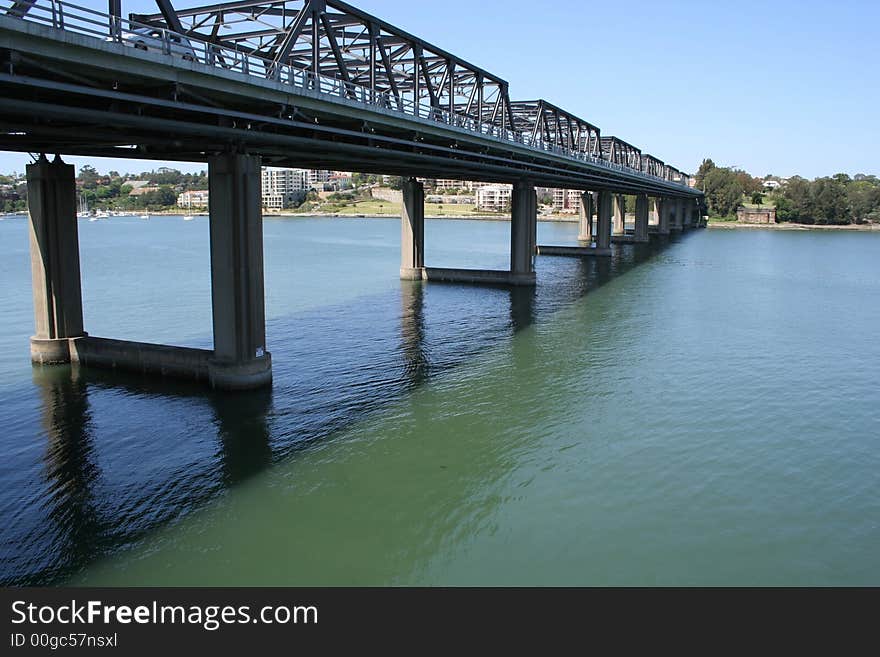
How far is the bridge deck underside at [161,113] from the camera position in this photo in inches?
581

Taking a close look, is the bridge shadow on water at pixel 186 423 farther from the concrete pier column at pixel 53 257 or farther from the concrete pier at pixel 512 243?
the concrete pier at pixel 512 243

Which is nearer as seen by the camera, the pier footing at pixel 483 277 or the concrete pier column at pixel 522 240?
the pier footing at pixel 483 277

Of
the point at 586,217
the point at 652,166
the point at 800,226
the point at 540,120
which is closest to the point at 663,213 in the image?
the point at 652,166

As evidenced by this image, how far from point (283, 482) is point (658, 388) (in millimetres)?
13904

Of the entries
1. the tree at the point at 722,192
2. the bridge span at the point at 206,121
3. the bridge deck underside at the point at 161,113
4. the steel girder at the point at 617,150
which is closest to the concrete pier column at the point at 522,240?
the bridge span at the point at 206,121

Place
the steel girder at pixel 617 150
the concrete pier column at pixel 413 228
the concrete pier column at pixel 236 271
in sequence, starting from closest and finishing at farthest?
1. the concrete pier column at pixel 236 271
2. the concrete pier column at pixel 413 228
3. the steel girder at pixel 617 150

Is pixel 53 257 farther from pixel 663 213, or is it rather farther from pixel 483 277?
pixel 663 213

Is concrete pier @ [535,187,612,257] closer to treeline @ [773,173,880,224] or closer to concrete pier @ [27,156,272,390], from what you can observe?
concrete pier @ [27,156,272,390]

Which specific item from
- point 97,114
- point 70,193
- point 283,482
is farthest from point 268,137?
point 283,482

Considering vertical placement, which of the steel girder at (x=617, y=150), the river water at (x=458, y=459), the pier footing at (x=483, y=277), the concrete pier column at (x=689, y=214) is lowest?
the river water at (x=458, y=459)

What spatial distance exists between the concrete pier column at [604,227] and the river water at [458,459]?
43.2 m

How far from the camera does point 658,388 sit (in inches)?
990

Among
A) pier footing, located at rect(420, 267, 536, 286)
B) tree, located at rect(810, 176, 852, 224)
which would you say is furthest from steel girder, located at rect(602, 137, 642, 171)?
tree, located at rect(810, 176, 852, 224)
